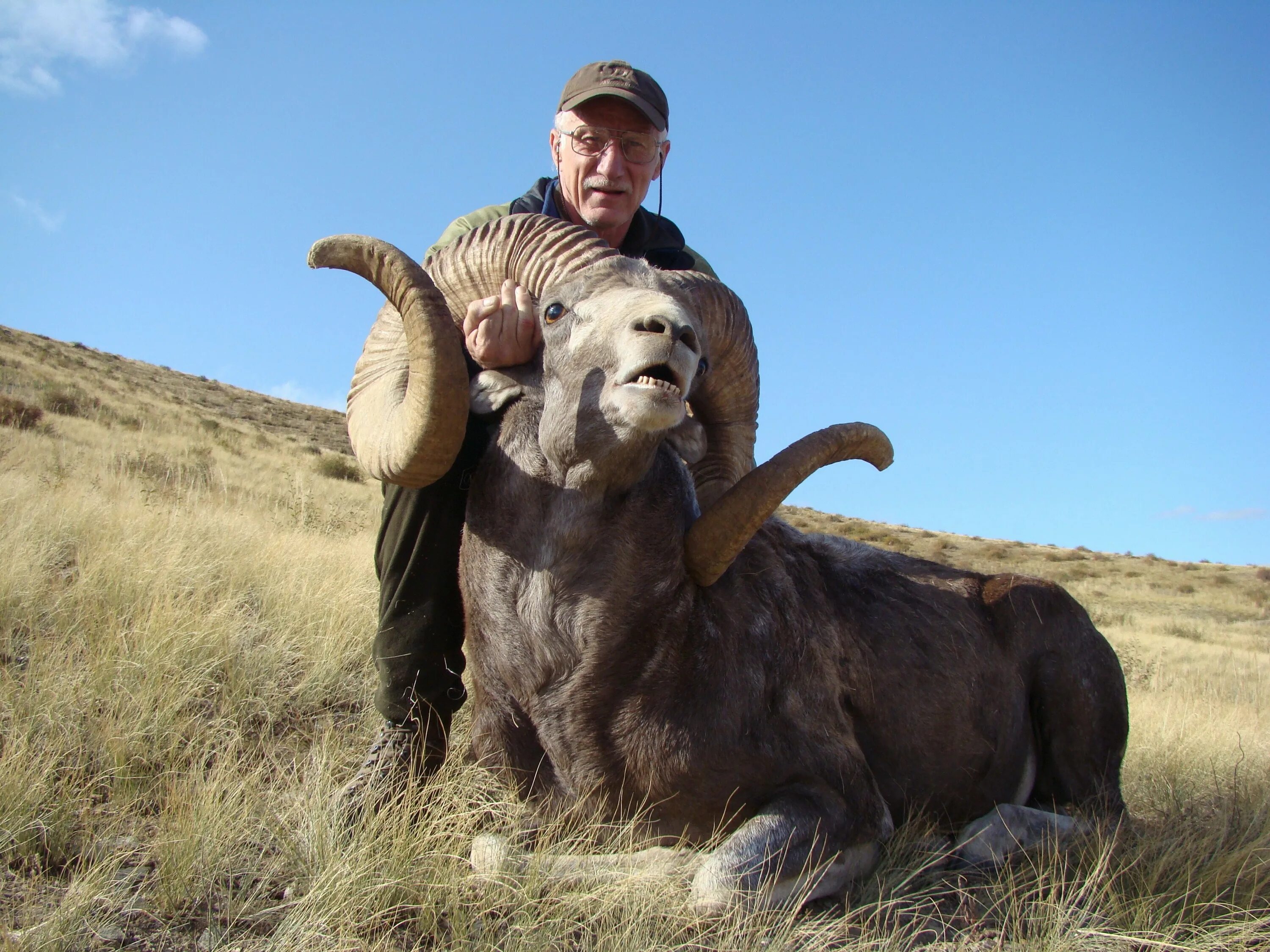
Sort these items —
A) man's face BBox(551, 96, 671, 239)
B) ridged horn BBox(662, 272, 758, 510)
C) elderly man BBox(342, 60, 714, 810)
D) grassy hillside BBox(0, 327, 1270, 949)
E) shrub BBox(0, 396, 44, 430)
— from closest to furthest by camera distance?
1. grassy hillside BBox(0, 327, 1270, 949)
2. elderly man BBox(342, 60, 714, 810)
3. ridged horn BBox(662, 272, 758, 510)
4. man's face BBox(551, 96, 671, 239)
5. shrub BBox(0, 396, 44, 430)

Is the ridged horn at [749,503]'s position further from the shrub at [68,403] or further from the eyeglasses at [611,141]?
the shrub at [68,403]

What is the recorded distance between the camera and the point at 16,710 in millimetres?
4238

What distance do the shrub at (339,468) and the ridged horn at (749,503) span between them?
66.9ft

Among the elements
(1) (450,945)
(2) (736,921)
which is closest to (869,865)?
(2) (736,921)

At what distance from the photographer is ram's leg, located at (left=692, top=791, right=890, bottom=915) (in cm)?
337

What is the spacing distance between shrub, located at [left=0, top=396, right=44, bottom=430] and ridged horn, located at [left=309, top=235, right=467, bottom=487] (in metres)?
16.8

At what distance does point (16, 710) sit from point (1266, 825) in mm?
6239

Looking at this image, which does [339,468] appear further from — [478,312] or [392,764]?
[478,312]

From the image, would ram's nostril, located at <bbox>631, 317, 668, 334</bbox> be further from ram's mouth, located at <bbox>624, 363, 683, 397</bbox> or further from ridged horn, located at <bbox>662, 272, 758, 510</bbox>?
ridged horn, located at <bbox>662, 272, 758, 510</bbox>

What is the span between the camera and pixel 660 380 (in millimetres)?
3461

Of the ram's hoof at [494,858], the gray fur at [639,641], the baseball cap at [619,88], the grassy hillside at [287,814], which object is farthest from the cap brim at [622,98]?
the ram's hoof at [494,858]

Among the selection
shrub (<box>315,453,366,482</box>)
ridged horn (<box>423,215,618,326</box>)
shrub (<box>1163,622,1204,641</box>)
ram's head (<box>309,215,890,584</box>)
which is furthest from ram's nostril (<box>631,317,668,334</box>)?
shrub (<box>1163,622,1204,641</box>)

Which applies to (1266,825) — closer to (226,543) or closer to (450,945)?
(450,945)

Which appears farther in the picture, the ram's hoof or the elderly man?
the elderly man
